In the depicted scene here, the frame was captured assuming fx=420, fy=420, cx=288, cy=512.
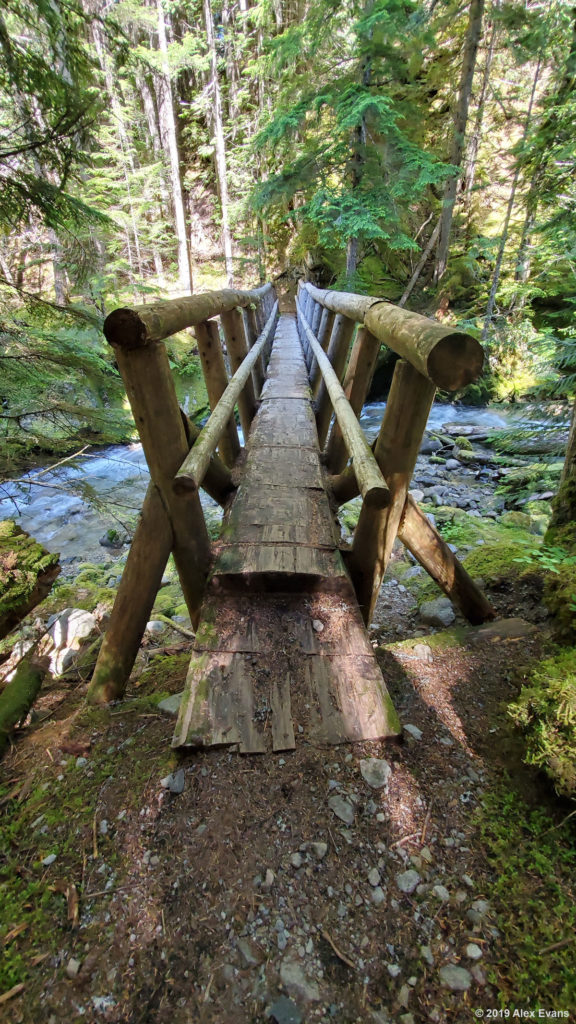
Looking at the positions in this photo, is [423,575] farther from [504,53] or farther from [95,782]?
[504,53]

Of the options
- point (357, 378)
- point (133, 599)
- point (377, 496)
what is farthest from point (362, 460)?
point (357, 378)

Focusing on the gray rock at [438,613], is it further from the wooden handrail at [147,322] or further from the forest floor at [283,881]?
the wooden handrail at [147,322]

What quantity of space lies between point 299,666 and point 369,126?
448 inches

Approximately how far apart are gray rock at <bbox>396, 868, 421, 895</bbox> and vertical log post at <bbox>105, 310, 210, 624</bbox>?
156cm

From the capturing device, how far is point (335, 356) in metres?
4.61

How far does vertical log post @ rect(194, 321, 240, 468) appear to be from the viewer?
3.29 meters

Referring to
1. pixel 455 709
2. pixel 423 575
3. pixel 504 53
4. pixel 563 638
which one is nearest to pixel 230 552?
pixel 455 709

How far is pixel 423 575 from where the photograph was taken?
436cm

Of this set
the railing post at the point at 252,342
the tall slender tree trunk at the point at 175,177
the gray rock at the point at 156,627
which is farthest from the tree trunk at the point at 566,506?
the tall slender tree trunk at the point at 175,177

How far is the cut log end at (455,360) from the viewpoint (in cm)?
142

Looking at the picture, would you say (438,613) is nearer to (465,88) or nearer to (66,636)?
(66,636)

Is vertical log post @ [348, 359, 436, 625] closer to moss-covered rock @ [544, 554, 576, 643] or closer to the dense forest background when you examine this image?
moss-covered rock @ [544, 554, 576, 643]

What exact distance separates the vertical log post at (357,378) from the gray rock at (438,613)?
4.51 feet

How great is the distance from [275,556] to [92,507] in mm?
4053
